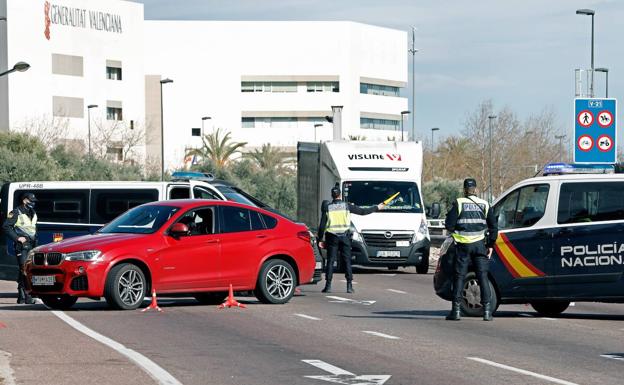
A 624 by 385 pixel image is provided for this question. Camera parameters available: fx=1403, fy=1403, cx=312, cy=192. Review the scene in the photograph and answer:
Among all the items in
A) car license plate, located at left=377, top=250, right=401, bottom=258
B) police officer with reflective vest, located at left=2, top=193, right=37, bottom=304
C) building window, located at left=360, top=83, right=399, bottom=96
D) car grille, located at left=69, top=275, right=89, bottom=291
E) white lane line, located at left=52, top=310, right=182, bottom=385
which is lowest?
car license plate, located at left=377, top=250, right=401, bottom=258

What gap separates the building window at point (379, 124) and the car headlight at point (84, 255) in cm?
9784

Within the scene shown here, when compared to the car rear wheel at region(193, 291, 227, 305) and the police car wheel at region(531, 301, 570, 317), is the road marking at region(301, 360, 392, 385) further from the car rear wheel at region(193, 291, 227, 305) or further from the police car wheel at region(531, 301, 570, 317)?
the car rear wheel at region(193, 291, 227, 305)

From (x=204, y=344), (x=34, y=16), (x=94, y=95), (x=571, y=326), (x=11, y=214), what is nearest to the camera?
(x=204, y=344)

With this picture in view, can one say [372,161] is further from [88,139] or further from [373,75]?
[373,75]

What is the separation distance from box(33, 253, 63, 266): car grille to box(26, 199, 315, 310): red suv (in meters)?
0.01

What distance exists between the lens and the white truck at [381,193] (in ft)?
103

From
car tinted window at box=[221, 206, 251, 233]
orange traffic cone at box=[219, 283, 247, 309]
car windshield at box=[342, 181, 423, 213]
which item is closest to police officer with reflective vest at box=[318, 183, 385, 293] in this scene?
car tinted window at box=[221, 206, 251, 233]

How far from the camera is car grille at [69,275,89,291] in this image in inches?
766

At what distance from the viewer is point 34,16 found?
8869 cm

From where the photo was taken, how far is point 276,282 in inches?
841

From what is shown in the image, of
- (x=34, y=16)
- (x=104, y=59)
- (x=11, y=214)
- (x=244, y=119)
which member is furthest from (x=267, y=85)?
(x=11, y=214)

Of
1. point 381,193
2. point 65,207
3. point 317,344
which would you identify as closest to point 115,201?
point 65,207

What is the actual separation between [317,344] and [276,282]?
6161mm

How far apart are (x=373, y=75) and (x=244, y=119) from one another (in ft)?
37.1
